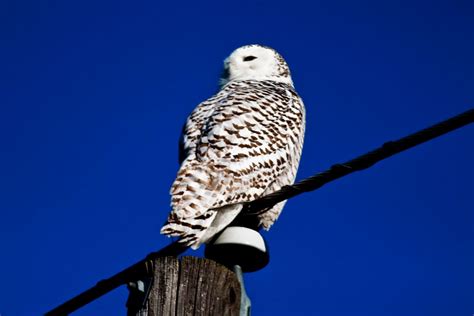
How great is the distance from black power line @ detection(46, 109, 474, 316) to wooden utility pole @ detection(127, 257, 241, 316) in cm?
8

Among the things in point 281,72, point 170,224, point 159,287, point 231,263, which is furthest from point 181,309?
point 281,72

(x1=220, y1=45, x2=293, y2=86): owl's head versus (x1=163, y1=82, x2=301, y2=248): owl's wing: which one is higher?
(x1=220, y1=45, x2=293, y2=86): owl's head

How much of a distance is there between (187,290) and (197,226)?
4.73 ft

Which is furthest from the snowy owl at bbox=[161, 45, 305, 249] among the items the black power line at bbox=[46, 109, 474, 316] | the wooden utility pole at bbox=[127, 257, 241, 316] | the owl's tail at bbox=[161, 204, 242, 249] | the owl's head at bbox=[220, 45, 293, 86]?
the wooden utility pole at bbox=[127, 257, 241, 316]

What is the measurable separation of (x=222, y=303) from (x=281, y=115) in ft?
9.62

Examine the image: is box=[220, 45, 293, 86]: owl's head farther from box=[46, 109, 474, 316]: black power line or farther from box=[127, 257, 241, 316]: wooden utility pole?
box=[127, 257, 241, 316]: wooden utility pole

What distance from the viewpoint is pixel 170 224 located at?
177 inches

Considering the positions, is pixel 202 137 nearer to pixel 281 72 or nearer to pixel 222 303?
pixel 281 72

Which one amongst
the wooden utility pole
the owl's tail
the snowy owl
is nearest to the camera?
the wooden utility pole

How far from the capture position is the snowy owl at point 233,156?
4.79 m

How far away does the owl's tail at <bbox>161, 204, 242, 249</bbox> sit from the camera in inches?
176

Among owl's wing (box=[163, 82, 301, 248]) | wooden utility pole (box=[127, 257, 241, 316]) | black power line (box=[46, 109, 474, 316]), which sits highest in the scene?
owl's wing (box=[163, 82, 301, 248])
